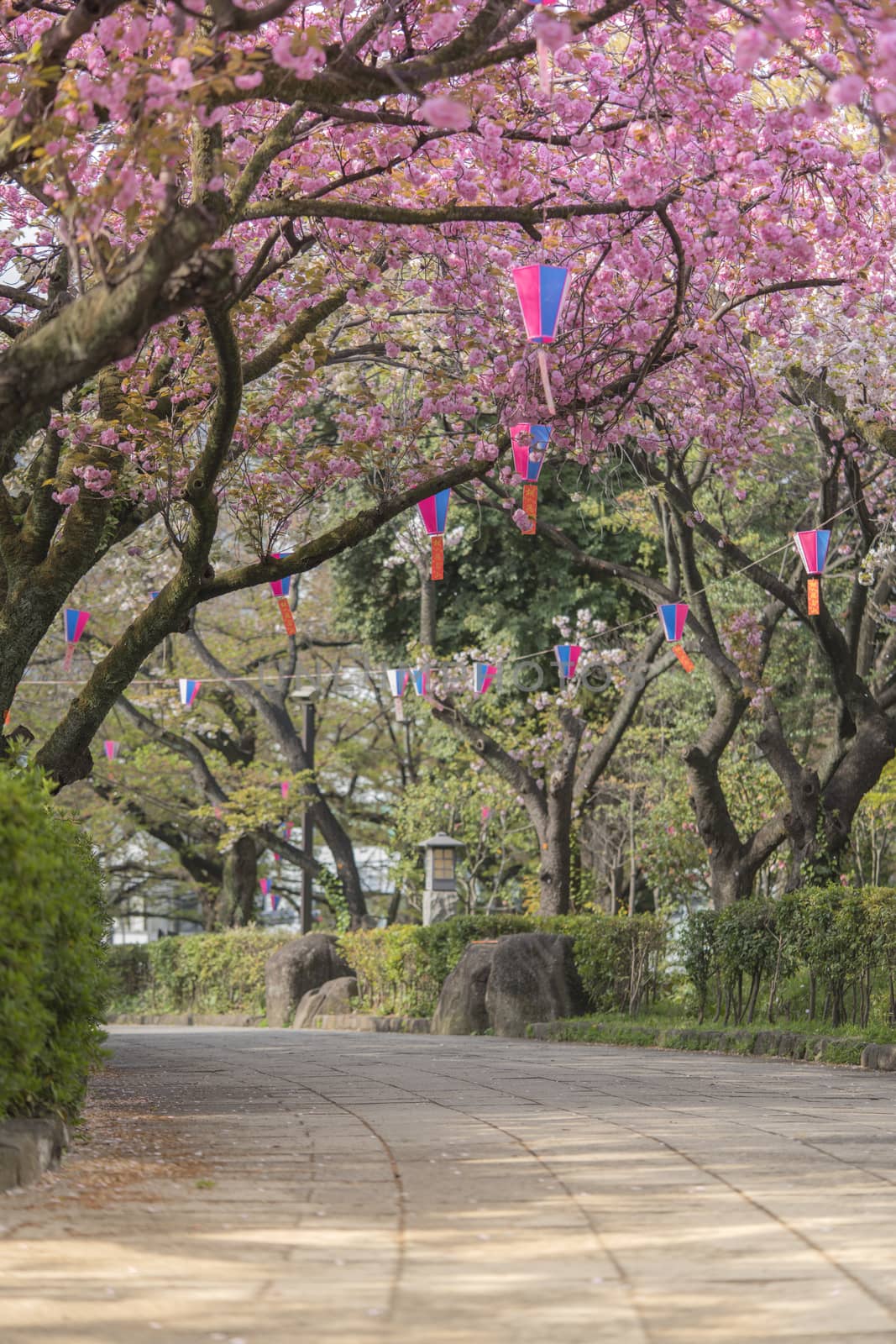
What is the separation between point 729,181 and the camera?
833 centimetres

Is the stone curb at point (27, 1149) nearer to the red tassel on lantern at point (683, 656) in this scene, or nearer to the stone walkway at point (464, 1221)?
the stone walkway at point (464, 1221)

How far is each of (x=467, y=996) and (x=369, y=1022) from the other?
8.32 feet

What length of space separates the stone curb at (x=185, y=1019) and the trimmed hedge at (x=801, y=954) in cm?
1067

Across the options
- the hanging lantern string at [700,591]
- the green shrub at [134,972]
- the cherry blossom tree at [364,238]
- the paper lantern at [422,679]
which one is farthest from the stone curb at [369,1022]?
the green shrub at [134,972]

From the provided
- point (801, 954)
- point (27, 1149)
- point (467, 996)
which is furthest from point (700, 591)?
point (27, 1149)

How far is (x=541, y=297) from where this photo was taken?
27.3 ft

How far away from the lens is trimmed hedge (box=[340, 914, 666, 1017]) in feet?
51.9

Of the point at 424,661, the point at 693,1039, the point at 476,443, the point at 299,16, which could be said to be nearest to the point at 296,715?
the point at 424,661

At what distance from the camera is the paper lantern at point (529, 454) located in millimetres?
10305

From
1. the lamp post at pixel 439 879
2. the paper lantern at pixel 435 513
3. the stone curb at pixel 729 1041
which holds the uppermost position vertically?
the paper lantern at pixel 435 513

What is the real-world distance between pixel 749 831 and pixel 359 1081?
1190 centimetres

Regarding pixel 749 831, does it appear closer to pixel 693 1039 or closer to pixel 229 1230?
pixel 693 1039

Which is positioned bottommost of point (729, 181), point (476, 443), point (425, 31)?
point (476, 443)

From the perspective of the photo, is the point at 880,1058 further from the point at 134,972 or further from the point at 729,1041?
the point at 134,972
